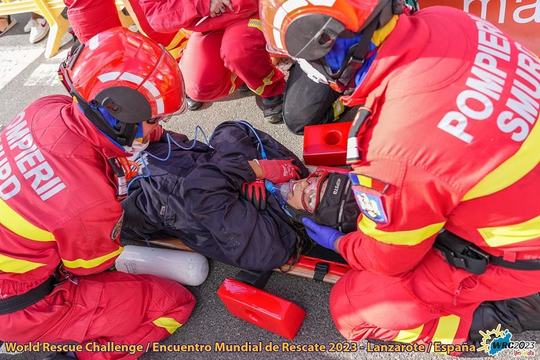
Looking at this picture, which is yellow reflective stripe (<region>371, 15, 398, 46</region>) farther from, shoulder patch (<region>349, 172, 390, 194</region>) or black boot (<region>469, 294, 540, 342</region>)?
black boot (<region>469, 294, 540, 342</region>)

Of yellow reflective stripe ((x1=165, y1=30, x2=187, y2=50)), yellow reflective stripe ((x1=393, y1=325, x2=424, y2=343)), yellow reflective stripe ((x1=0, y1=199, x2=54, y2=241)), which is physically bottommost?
yellow reflective stripe ((x1=393, y1=325, x2=424, y2=343))

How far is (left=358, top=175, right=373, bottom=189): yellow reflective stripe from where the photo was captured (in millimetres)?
1651

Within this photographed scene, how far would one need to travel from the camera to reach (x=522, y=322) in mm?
2160

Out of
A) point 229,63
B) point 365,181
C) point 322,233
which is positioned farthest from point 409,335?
point 229,63

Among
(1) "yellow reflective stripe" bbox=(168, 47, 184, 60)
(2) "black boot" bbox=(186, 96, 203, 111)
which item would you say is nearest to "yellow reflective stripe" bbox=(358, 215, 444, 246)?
(2) "black boot" bbox=(186, 96, 203, 111)

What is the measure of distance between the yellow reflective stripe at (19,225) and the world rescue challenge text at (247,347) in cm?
73

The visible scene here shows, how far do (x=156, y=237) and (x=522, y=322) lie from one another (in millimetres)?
2021

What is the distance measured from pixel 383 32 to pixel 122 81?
3.57 ft

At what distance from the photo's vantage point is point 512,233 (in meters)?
1.69

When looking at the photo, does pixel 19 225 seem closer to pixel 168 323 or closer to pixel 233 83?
pixel 168 323

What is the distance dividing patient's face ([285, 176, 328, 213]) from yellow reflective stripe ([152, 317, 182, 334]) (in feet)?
2.99

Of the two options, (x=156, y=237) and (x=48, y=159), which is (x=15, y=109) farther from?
(x=48, y=159)

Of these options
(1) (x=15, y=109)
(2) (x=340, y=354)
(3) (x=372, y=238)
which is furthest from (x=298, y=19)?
(1) (x=15, y=109)

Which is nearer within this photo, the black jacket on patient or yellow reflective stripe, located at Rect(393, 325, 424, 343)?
yellow reflective stripe, located at Rect(393, 325, 424, 343)
